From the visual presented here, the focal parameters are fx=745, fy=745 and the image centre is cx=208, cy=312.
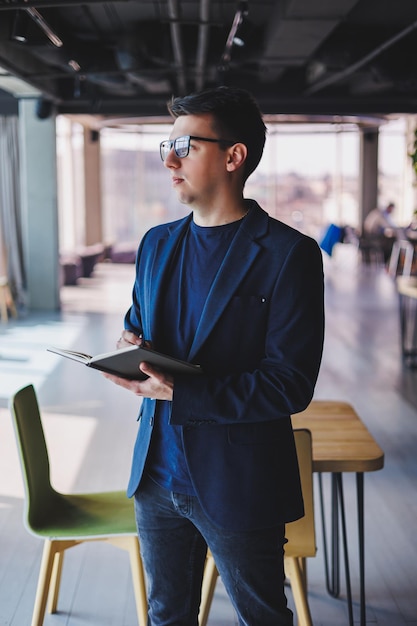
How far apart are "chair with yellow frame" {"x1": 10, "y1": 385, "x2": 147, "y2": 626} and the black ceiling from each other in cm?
571

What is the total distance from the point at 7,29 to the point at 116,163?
1505 centimetres

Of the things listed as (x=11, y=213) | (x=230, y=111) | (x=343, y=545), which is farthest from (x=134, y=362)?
(x=11, y=213)

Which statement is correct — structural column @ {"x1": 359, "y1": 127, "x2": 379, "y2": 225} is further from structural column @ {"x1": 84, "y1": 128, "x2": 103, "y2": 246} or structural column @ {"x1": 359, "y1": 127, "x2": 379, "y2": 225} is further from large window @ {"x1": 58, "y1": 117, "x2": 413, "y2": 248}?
structural column @ {"x1": 84, "y1": 128, "x2": 103, "y2": 246}

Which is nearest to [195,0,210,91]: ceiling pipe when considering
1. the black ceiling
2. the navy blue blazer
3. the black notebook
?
the black ceiling

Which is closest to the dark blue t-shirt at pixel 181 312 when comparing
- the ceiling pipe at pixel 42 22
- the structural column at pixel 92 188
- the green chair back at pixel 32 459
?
the green chair back at pixel 32 459

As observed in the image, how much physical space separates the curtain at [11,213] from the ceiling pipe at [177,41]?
9.38 feet

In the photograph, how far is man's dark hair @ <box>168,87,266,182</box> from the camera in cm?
169

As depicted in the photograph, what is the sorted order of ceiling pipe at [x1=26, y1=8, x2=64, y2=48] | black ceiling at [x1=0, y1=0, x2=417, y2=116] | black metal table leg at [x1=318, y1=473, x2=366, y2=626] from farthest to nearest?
black ceiling at [x1=0, y1=0, x2=417, y2=116], ceiling pipe at [x1=26, y1=8, x2=64, y2=48], black metal table leg at [x1=318, y1=473, x2=366, y2=626]

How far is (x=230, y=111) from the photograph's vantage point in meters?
1.71

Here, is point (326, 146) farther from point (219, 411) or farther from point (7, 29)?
point (219, 411)

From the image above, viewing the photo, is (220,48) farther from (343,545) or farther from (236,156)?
(236,156)

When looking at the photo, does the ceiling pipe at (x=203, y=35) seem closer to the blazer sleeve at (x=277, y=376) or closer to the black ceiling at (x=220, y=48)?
the black ceiling at (x=220, y=48)

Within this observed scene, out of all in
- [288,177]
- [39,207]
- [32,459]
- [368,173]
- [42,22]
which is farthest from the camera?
[288,177]

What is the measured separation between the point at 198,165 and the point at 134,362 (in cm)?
47
